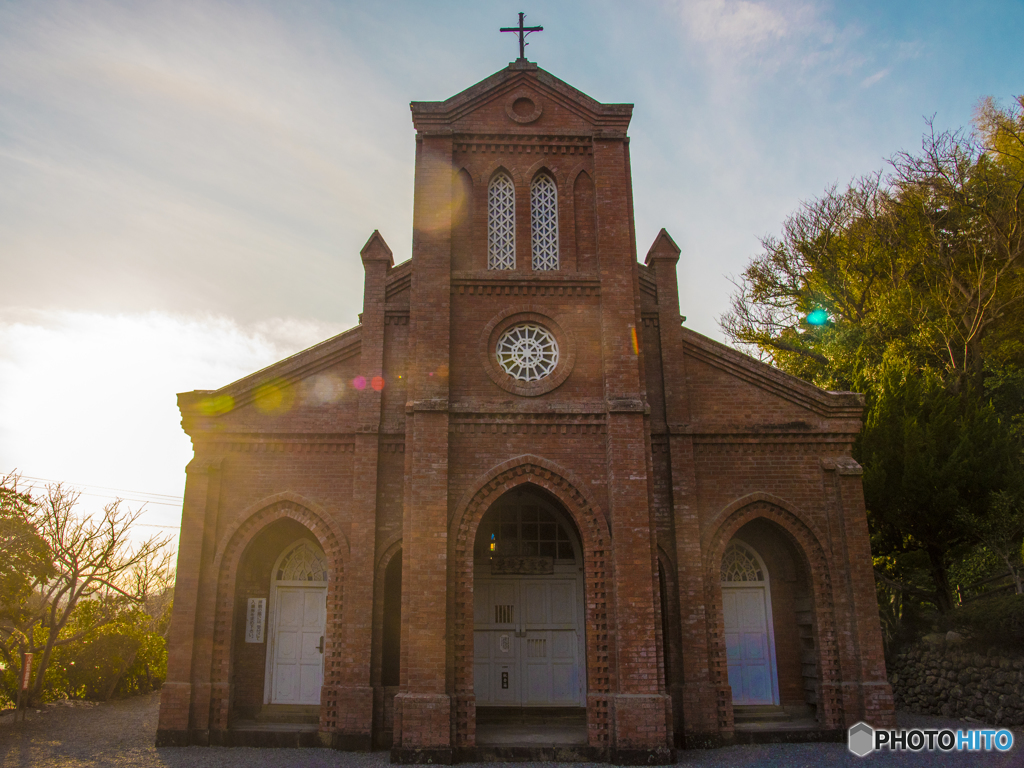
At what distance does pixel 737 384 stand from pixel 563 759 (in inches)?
285

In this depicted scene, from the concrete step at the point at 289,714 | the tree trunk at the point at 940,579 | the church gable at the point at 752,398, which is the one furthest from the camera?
the tree trunk at the point at 940,579

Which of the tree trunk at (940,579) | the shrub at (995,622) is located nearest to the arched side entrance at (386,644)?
the shrub at (995,622)

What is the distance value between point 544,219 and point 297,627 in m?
8.98

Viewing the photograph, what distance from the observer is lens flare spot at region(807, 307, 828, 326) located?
25.1 metres

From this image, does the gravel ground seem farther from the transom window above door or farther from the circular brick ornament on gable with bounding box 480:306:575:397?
the circular brick ornament on gable with bounding box 480:306:575:397

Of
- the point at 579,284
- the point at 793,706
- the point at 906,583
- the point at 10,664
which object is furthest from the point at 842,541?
the point at 10,664

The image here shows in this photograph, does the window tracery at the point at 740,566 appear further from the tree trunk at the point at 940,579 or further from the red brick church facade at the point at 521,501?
the tree trunk at the point at 940,579

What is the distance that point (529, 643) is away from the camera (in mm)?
13102

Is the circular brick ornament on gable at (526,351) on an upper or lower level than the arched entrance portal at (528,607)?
upper

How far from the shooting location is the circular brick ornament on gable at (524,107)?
1343 centimetres

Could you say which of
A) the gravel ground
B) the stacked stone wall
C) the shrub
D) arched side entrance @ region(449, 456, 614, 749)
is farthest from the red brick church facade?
the shrub

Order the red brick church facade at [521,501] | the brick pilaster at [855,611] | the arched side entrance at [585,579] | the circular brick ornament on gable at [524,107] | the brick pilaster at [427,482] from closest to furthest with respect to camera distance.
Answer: the brick pilaster at [427,482]
the arched side entrance at [585,579]
the red brick church facade at [521,501]
the brick pilaster at [855,611]
the circular brick ornament on gable at [524,107]

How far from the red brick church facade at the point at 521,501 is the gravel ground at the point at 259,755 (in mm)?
513

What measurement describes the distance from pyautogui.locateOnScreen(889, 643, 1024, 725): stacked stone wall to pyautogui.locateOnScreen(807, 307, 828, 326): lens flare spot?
13418 millimetres
